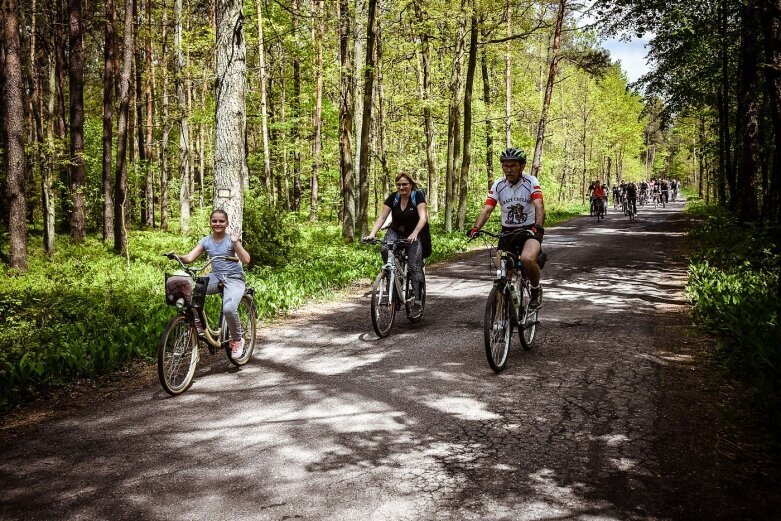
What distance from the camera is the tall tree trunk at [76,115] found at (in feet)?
61.5

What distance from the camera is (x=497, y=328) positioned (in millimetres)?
5902

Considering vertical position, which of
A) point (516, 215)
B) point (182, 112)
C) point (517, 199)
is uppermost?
point (182, 112)

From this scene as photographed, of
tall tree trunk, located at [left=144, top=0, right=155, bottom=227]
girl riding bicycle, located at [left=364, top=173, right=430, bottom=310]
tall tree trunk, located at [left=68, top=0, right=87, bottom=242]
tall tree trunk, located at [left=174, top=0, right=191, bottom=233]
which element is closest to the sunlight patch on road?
girl riding bicycle, located at [left=364, top=173, right=430, bottom=310]

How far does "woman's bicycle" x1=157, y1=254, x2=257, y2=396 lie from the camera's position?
5470mm

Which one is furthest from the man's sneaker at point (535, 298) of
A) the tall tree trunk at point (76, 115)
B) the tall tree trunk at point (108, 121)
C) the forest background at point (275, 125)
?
the tall tree trunk at point (108, 121)

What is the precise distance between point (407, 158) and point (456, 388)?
2901cm

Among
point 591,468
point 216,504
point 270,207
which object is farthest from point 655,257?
point 216,504

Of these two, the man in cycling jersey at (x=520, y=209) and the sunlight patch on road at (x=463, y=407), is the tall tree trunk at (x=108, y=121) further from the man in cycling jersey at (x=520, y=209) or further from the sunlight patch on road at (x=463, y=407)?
the sunlight patch on road at (x=463, y=407)

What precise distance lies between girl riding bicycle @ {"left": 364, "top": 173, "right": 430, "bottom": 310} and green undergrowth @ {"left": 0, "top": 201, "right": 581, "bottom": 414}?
8.99ft

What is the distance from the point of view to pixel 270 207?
13820 mm

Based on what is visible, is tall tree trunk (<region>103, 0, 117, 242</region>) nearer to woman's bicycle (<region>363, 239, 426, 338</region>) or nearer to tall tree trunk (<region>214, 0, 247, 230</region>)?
tall tree trunk (<region>214, 0, 247, 230</region>)

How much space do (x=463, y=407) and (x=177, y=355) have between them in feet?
10.1

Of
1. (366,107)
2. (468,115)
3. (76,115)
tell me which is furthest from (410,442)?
(76,115)

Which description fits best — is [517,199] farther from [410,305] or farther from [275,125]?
[275,125]
